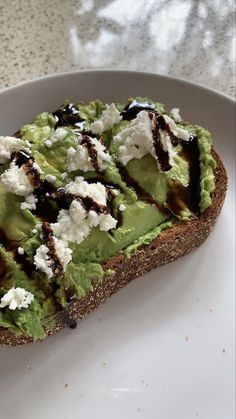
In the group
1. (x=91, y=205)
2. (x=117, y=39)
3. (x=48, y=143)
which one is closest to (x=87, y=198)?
(x=91, y=205)

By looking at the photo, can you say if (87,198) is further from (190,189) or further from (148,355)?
(148,355)

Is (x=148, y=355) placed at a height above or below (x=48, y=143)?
below

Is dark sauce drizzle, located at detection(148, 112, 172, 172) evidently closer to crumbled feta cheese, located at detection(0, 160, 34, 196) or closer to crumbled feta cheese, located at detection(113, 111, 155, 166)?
crumbled feta cheese, located at detection(113, 111, 155, 166)

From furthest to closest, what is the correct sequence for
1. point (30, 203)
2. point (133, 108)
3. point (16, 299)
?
point (133, 108), point (30, 203), point (16, 299)

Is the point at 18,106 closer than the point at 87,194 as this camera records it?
No

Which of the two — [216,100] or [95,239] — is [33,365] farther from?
[216,100]

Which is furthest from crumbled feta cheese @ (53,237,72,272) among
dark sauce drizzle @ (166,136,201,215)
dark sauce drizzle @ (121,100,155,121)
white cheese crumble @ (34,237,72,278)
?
dark sauce drizzle @ (121,100,155,121)

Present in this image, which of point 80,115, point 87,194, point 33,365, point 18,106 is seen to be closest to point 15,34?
point 18,106

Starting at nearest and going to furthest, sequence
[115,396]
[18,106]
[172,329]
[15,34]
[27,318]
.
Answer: [27,318] < [115,396] < [172,329] < [18,106] < [15,34]
